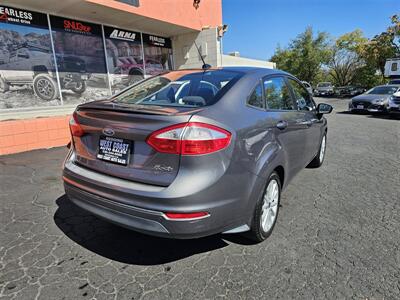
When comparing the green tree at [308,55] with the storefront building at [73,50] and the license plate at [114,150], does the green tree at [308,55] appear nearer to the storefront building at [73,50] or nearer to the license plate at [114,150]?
the storefront building at [73,50]

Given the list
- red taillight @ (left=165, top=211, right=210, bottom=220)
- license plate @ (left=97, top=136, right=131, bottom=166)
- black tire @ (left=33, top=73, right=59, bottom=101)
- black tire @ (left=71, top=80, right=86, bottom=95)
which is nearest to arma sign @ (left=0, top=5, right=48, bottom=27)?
black tire @ (left=33, top=73, right=59, bottom=101)

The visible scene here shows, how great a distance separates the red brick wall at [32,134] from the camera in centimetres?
605

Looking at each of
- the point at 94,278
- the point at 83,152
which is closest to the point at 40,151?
the point at 83,152

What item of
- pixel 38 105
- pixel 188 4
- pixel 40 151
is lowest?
pixel 40 151

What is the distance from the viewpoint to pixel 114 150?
2.20 meters

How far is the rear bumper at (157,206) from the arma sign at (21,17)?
273 inches

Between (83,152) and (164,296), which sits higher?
(83,152)

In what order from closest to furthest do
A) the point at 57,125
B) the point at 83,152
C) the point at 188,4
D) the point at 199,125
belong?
the point at 199,125 < the point at 83,152 < the point at 57,125 < the point at 188,4

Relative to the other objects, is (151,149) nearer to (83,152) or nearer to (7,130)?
(83,152)

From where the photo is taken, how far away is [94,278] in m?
2.22

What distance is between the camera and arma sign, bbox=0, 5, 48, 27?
685 cm

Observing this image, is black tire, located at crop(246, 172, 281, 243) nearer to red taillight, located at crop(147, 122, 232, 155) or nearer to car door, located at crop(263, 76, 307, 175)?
car door, located at crop(263, 76, 307, 175)

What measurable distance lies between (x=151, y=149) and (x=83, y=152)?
2.77 ft

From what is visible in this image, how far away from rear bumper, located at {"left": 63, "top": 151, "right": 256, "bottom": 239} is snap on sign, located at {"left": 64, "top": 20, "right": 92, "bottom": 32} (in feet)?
24.8
